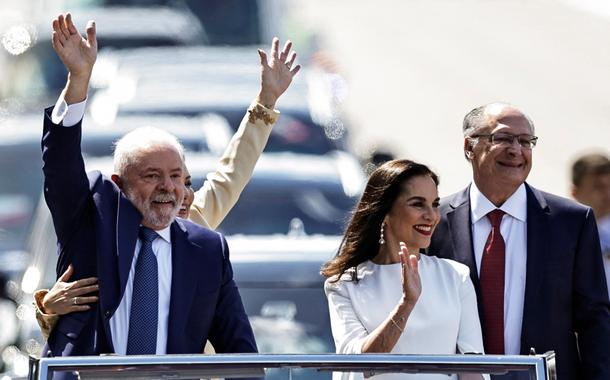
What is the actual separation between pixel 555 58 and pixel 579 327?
2999cm

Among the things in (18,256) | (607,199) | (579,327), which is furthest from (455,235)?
(18,256)

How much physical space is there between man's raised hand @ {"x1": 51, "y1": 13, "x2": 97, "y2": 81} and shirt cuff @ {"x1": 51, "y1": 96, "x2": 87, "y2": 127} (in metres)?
0.10

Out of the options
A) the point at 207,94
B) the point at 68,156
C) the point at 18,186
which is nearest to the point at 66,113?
the point at 68,156

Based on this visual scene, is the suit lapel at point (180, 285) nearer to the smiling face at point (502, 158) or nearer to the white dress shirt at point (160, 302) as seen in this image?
the white dress shirt at point (160, 302)

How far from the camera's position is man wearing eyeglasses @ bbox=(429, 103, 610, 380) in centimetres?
577

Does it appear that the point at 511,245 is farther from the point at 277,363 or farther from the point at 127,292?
the point at 277,363

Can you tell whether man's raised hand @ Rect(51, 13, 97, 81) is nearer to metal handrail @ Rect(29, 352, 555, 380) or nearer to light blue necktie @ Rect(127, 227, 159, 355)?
light blue necktie @ Rect(127, 227, 159, 355)

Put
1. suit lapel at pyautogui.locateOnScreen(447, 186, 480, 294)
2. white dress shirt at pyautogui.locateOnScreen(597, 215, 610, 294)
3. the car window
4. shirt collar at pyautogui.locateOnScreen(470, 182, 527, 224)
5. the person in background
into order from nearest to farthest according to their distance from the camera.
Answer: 1. suit lapel at pyautogui.locateOnScreen(447, 186, 480, 294)
2. shirt collar at pyautogui.locateOnScreen(470, 182, 527, 224)
3. white dress shirt at pyautogui.locateOnScreen(597, 215, 610, 294)
4. the person in background
5. the car window

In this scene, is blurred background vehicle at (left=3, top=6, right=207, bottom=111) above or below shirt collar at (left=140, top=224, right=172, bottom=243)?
above

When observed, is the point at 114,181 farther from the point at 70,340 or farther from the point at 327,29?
the point at 327,29

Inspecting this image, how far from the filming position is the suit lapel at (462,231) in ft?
19.2

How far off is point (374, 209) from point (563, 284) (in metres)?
0.70

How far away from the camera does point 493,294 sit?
228 inches

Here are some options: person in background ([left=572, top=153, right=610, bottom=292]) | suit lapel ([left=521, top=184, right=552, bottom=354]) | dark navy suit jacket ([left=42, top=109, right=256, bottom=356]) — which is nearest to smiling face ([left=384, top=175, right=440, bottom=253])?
suit lapel ([left=521, top=184, right=552, bottom=354])
